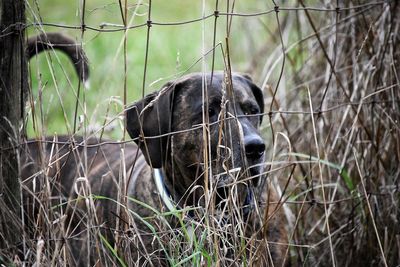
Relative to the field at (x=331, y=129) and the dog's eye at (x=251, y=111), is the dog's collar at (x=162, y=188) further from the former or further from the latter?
the dog's eye at (x=251, y=111)

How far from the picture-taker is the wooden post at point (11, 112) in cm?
385

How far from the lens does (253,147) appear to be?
4.06 metres

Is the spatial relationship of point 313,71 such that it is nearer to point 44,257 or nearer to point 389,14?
point 389,14

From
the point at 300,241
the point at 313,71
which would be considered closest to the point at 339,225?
the point at 300,241

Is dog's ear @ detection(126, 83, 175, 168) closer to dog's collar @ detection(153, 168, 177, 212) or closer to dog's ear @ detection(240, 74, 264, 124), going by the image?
dog's collar @ detection(153, 168, 177, 212)

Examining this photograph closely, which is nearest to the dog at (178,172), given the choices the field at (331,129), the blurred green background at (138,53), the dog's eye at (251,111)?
the dog's eye at (251,111)

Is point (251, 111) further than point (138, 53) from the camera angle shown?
No

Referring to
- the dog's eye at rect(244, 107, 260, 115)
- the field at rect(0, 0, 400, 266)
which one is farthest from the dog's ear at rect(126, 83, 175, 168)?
the dog's eye at rect(244, 107, 260, 115)

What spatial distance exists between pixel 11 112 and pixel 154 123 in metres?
0.79

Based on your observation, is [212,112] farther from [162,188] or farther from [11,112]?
[11,112]

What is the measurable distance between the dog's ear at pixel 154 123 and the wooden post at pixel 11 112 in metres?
0.63

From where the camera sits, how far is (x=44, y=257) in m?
3.54

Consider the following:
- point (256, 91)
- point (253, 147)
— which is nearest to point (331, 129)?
point (256, 91)

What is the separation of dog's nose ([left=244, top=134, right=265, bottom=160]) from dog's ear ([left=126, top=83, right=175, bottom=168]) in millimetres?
468
